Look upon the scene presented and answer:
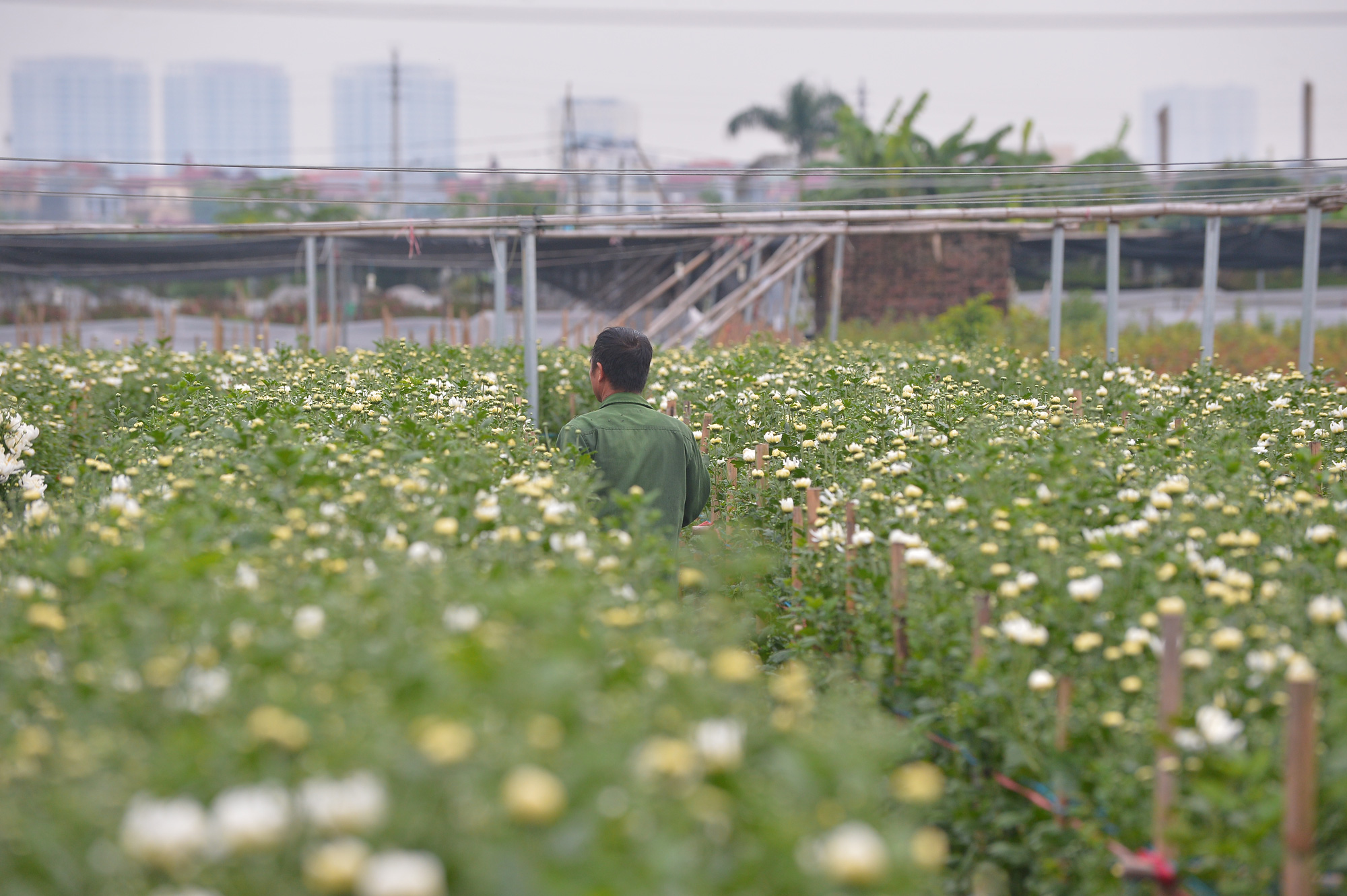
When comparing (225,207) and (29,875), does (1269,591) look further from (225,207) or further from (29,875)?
(225,207)

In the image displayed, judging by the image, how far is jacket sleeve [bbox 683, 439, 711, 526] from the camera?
14.1 ft

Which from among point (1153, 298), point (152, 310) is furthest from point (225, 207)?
point (1153, 298)

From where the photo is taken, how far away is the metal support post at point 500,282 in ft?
26.9

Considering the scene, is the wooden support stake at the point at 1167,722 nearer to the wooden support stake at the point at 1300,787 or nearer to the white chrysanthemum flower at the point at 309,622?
the wooden support stake at the point at 1300,787

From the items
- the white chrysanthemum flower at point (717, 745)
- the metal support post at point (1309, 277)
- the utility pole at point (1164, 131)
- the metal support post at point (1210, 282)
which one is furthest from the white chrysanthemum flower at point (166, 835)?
the utility pole at point (1164, 131)

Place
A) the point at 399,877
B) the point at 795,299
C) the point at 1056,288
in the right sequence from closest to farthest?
the point at 399,877 < the point at 1056,288 < the point at 795,299

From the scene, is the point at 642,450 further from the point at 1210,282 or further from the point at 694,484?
the point at 1210,282

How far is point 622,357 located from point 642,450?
458mm

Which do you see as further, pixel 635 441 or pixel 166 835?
pixel 635 441

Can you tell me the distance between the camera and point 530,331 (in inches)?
288

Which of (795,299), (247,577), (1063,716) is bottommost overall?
(1063,716)

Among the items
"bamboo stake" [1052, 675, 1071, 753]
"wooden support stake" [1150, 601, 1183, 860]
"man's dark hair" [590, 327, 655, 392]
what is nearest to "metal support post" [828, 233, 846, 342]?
"man's dark hair" [590, 327, 655, 392]

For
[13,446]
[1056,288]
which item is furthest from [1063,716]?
[1056,288]

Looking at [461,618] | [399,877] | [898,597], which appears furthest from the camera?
[898,597]
